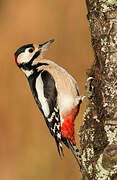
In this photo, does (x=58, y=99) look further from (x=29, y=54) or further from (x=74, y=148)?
(x=29, y=54)

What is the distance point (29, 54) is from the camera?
4484mm

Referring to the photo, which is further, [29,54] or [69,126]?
[29,54]

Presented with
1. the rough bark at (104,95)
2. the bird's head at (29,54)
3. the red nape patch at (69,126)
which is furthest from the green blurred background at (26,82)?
the rough bark at (104,95)

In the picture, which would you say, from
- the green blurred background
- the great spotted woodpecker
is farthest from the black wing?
the green blurred background

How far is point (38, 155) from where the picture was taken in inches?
244

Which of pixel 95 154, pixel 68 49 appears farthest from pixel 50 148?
pixel 95 154

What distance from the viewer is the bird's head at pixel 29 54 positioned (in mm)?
4477

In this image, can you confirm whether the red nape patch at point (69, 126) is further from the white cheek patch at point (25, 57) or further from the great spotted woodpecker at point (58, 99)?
the white cheek patch at point (25, 57)

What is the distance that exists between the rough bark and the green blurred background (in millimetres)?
2592

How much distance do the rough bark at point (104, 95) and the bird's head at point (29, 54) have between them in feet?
3.99

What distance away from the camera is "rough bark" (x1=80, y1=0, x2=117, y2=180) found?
3.06 m

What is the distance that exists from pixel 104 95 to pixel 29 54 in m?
1.50

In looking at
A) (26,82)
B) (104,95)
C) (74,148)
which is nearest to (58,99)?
(74,148)

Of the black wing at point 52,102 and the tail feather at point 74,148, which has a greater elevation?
the black wing at point 52,102
